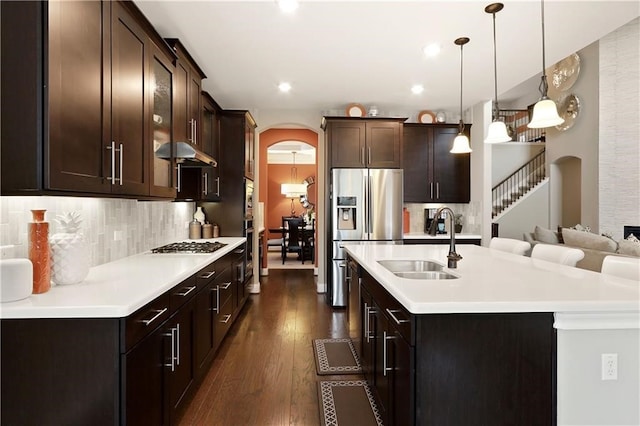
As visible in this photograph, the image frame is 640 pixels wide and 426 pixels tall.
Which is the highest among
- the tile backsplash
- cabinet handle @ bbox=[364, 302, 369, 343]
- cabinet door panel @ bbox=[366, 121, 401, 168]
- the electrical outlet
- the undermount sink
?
cabinet door panel @ bbox=[366, 121, 401, 168]

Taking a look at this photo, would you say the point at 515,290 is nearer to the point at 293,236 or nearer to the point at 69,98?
the point at 69,98

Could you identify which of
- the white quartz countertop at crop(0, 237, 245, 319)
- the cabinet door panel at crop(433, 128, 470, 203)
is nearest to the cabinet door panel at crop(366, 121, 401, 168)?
the cabinet door panel at crop(433, 128, 470, 203)

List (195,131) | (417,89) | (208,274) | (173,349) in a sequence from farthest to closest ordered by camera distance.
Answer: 1. (417,89)
2. (195,131)
3. (208,274)
4. (173,349)

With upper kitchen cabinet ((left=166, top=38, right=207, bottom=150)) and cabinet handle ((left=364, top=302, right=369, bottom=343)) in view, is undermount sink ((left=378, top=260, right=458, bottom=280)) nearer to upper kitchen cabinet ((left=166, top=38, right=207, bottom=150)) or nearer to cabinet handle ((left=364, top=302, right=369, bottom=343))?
cabinet handle ((left=364, top=302, right=369, bottom=343))

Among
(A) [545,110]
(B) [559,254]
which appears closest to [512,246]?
(B) [559,254]

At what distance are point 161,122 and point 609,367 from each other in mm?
2965

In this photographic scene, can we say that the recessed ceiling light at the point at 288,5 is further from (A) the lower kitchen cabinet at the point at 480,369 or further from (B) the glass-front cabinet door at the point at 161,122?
(A) the lower kitchen cabinet at the point at 480,369

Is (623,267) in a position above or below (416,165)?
below

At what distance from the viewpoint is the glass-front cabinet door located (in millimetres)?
2465

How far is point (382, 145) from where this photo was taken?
499 cm

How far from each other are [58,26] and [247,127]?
3.44 meters

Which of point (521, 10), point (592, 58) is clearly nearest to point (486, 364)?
point (521, 10)

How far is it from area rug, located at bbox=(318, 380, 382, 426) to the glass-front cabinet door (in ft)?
6.04

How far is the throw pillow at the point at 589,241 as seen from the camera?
139 inches
